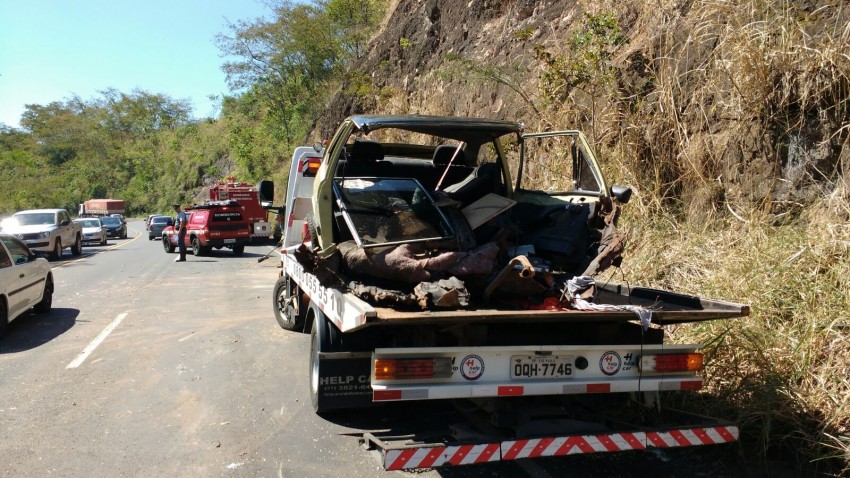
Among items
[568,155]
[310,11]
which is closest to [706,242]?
[568,155]

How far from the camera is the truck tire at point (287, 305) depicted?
27.0 ft

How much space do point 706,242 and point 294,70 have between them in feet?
122

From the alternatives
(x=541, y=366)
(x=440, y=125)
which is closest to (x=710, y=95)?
(x=440, y=125)

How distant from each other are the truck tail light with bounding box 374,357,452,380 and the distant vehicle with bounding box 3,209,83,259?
2261cm

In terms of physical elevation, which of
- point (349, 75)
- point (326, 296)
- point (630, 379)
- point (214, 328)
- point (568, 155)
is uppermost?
point (349, 75)

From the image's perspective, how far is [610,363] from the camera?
4.31 metres

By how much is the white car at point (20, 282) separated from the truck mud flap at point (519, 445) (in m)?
6.94

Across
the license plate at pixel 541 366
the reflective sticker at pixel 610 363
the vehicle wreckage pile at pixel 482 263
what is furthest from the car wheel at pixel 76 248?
the reflective sticker at pixel 610 363

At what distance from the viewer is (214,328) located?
950 centimetres

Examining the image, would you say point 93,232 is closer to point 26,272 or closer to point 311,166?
point 26,272

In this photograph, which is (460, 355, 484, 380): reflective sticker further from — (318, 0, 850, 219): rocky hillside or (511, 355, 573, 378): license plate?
(318, 0, 850, 219): rocky hillside

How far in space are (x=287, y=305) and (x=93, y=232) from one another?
27.9m

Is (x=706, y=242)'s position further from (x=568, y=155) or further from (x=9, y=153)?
(x=9, y=153)

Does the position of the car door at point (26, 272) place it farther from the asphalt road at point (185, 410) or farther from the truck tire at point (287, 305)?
the truck tire at point (287, 305)
